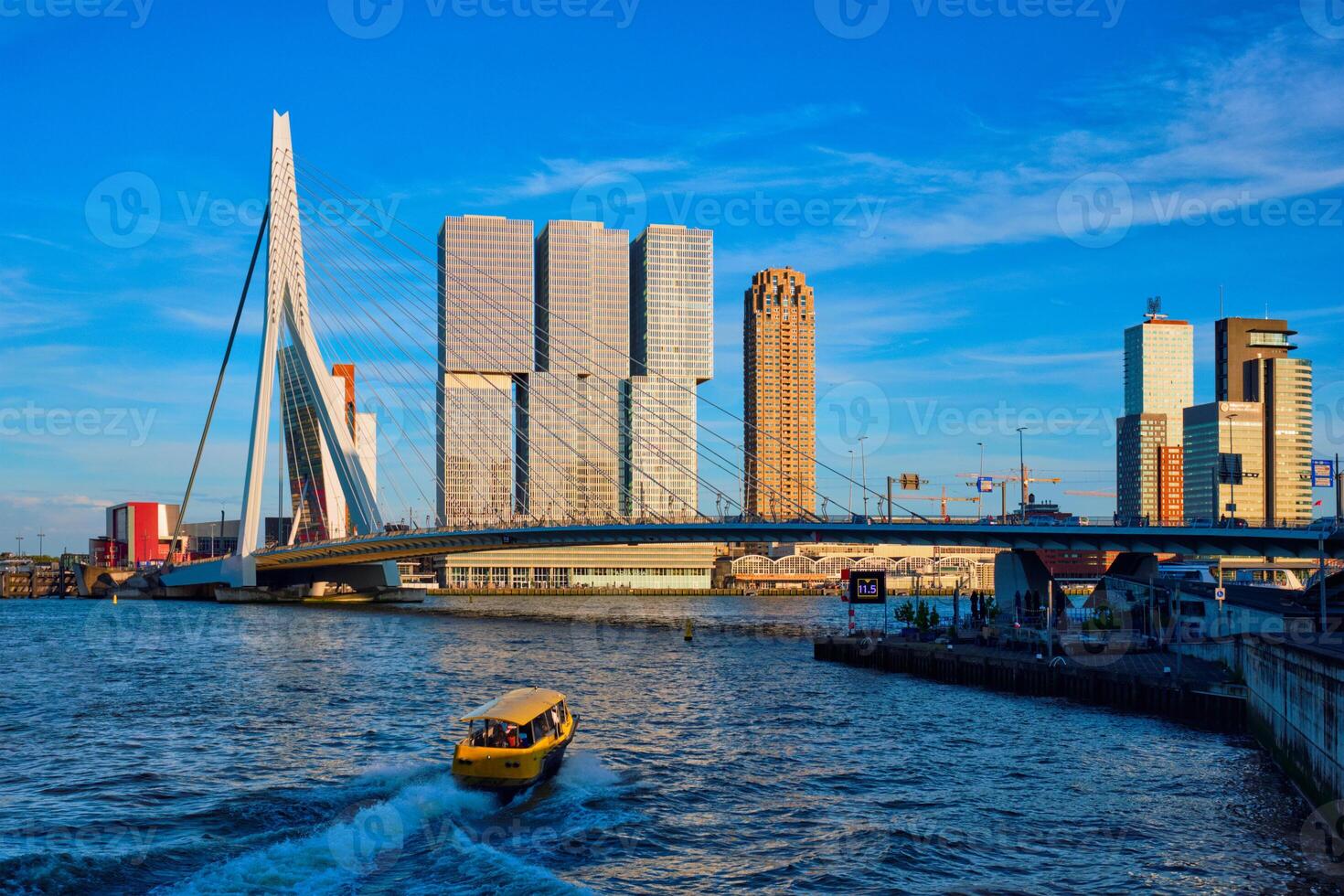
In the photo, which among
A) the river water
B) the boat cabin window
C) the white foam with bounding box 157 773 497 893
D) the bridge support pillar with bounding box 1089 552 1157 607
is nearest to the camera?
the white foam with bounding box 157 773 497 893

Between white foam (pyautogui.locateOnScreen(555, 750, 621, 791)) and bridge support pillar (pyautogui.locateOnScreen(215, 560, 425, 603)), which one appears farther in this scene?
bridge support pillar (pyautogui.locateOnScreen(215, 560, 425, 603))

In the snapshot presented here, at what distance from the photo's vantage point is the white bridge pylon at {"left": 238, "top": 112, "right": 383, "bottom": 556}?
10769 centimetres

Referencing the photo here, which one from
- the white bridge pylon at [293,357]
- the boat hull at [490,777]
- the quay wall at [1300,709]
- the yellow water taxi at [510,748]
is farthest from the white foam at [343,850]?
the white bridge pylon at [293,357]

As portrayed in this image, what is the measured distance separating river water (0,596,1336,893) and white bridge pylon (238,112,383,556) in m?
48.9

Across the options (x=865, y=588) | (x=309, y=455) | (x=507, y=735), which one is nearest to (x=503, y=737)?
(x=507, y=735)

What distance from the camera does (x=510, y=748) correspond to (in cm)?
3097

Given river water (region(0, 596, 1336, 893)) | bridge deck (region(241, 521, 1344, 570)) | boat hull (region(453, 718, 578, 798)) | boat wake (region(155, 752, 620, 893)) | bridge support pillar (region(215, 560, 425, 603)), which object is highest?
bridge deck (region(241, 521, 1344, 570))

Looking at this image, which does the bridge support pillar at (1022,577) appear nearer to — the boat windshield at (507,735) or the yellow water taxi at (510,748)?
the yellow water taxi at (510,748)

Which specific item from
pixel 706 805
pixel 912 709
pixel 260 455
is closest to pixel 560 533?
pixel 260 455

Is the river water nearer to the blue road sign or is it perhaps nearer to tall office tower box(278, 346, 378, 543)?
the blue road sign

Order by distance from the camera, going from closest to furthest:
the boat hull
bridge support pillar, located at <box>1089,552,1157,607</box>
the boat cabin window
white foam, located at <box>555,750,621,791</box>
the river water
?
the river water → the boat hull → the boat cabin window → white foam, located at <box>555,750,621,791</box> → bridge support pillar, located at <box>1089,552,1157,607</box>

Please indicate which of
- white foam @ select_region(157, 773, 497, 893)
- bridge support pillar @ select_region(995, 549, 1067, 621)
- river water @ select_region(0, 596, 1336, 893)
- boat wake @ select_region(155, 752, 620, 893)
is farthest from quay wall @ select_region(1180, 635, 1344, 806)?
bridge support pillar @ select_region(995, 549, 1067, 621)

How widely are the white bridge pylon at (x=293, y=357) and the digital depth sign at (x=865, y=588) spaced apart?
52.6 meters

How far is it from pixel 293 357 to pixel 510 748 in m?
91.4
